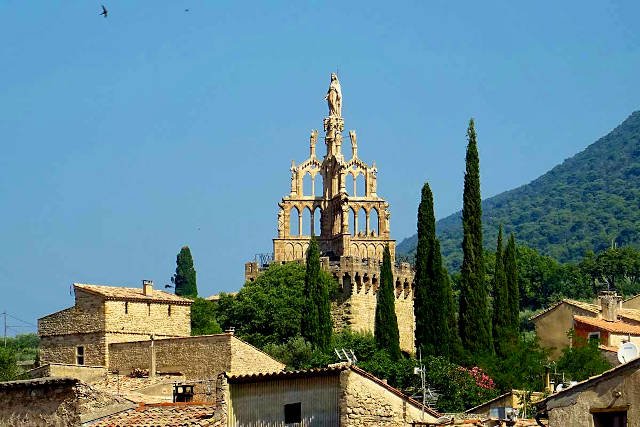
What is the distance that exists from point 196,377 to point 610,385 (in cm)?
3715

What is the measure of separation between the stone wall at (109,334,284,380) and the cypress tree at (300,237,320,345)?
48.7 feet

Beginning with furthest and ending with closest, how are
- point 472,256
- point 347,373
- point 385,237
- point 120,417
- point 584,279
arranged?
point 584,279
point 385,237
point 472,256
point 120,417
point 347,373

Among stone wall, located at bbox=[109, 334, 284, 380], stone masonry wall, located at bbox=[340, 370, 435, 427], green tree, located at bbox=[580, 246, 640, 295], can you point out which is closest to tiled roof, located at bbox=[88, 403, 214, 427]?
stone masonry wall, located at bbox=[340, 370, 435, 427]

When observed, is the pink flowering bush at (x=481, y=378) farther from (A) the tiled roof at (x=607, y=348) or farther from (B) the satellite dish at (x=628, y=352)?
(B) the satellite dish at (x=628, y=352)

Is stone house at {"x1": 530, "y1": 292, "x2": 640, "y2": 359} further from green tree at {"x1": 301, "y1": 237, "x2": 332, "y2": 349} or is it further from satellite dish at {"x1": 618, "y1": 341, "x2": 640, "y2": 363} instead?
satellite dish at {"x1": 618, "y1": 341, "x2": 640, "y2": 363}

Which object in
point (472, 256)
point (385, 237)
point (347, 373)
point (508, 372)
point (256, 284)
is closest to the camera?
point (347, 373)

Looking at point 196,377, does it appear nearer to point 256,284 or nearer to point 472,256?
point 472,256

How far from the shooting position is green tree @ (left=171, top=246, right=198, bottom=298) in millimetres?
118688

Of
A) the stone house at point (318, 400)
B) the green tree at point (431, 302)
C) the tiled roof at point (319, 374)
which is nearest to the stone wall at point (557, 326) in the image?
the green tree at point (431, 302)

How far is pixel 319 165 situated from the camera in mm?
103938

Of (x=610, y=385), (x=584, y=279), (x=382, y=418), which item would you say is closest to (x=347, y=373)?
(x=382, y=418)

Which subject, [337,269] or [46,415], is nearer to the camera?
[46,415]

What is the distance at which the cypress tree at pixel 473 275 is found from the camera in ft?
243

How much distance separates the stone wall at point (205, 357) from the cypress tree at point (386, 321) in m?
12.0
